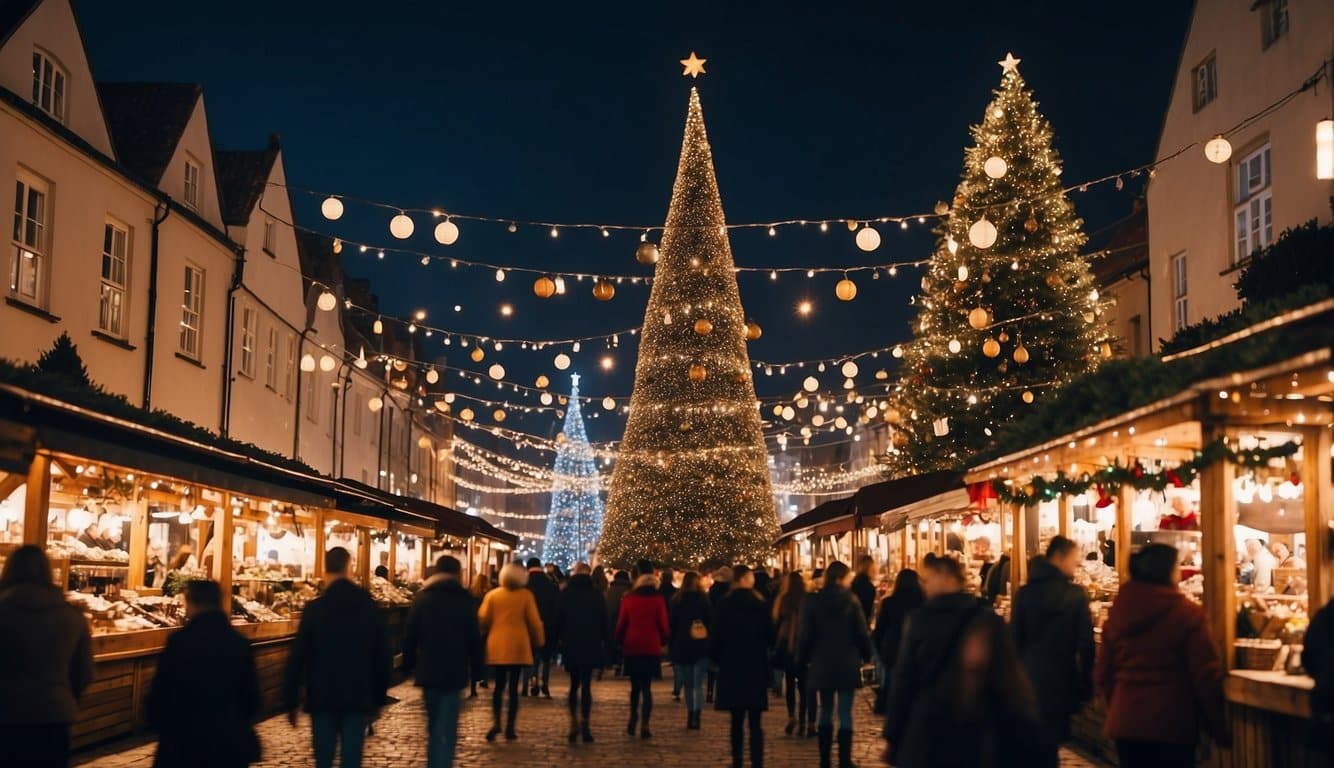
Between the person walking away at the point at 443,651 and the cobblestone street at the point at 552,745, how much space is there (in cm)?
201

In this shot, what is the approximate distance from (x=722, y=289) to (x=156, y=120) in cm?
1620

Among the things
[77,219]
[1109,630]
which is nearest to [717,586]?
[77,219]

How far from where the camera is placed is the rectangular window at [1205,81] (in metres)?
26.3

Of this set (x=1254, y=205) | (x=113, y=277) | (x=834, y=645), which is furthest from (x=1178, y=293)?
(x=113, y=277)

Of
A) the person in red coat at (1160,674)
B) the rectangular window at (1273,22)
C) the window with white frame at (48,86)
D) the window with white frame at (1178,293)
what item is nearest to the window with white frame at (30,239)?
the window with white frame at (48,86)

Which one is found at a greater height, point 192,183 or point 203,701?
point 192,183

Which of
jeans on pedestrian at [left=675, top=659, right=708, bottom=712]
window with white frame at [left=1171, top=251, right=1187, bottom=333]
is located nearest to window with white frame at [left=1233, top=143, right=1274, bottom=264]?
window with white frame at [left=1171, top=251, right=1187, bottom=333]

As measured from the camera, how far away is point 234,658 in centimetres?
801

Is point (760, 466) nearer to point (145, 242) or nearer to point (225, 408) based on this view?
point (225, 408)

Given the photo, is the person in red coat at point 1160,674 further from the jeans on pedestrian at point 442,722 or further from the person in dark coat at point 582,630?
the person in dark coat at point 582,630

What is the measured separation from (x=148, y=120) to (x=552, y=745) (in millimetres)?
16734

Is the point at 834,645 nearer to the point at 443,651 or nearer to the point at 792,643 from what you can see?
the point at 792,643

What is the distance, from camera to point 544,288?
72.7 ft

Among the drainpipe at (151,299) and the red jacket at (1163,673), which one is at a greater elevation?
the drainpipe at (151,299)
